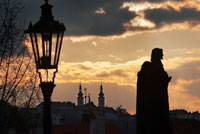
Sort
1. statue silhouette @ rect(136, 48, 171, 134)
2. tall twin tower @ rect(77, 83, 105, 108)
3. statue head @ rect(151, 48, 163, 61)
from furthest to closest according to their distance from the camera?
tall twin tower @ rect(77, 83, 105, 108), statue head @ rect(151, 48, 163, 61), statue silhouette @ rect(136, 48, 171, 134)

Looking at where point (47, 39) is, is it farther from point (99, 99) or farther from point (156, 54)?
point (99, 99)

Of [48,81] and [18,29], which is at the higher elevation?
[18,29]

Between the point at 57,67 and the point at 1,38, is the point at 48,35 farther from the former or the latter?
the point at 1,38

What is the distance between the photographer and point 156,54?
8.81 m

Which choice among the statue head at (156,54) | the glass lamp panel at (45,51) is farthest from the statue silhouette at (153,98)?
the glass lamp panel at (45,51)

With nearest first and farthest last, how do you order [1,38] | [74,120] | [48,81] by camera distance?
1. [48,81]
2. [1,38]
3. [74,120]

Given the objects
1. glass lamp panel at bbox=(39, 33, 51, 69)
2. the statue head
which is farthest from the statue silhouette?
glass lamp panel at bbox=(39, 33, 51, 69)

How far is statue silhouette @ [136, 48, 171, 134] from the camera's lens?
28.2 feet

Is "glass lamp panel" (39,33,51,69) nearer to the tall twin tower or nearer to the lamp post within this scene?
the lamp post

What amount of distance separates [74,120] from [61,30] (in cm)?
8256

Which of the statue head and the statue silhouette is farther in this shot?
the statue head

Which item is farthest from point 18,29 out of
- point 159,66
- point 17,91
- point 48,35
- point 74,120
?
point 74,120

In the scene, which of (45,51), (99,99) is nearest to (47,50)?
(45,51)

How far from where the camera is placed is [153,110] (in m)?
8.62
